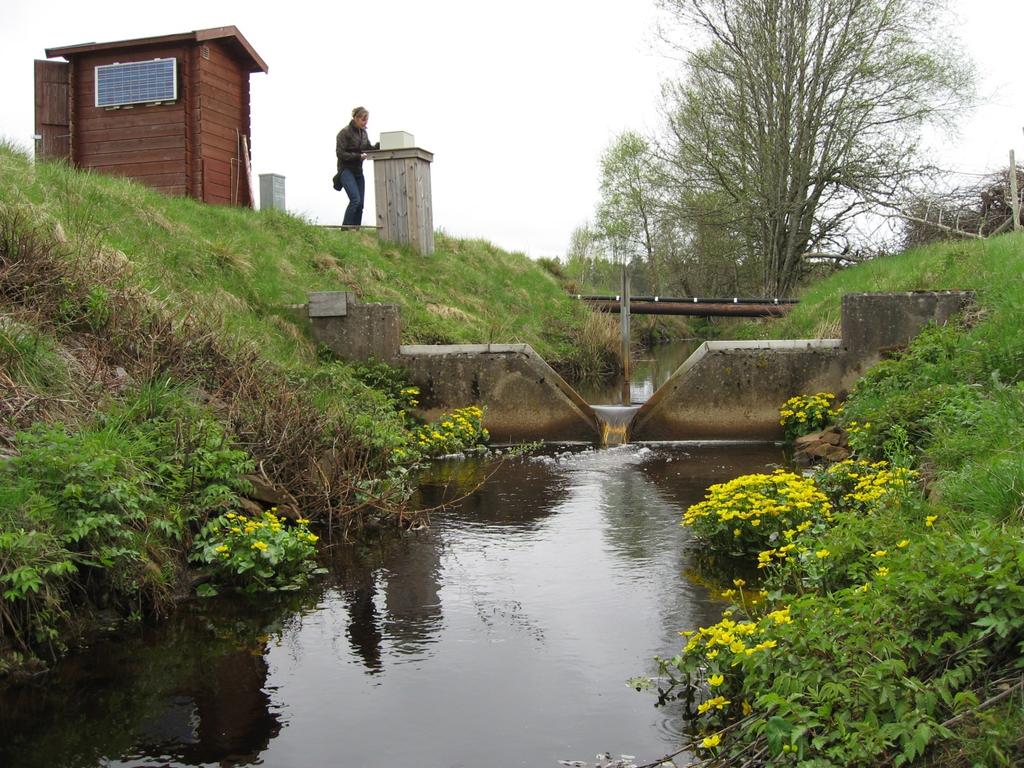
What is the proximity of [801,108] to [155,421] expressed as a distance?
2005cm

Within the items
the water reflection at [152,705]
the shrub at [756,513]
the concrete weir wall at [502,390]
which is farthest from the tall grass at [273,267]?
the shrub at [756,513]

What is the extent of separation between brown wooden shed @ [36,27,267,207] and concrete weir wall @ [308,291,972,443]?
716 centimetres

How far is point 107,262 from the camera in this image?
920 cm

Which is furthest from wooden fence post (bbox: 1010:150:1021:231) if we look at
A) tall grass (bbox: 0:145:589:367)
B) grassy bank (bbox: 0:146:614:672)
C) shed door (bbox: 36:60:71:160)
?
shed door (bbox: 36:60:71:160)

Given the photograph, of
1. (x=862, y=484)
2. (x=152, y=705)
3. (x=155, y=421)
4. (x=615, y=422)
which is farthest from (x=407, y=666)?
(x=615, y=422)

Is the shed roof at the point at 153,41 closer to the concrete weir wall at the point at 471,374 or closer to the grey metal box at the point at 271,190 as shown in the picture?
the grey metal box at the point at 271,190

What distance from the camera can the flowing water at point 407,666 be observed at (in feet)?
13.8

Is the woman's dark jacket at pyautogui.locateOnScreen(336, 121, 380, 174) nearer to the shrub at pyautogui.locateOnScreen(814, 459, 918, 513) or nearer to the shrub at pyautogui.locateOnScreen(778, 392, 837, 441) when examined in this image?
the shrub at pyautogui.locateOnScreen(778, 392, 837, 441)

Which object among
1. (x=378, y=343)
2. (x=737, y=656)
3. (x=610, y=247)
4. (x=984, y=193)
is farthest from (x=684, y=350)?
(x=737, y=656)

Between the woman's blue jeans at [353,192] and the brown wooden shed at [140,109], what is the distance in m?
2.44

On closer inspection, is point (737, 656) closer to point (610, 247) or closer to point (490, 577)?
point (490, 577)

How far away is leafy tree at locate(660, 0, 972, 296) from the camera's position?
22.9 m

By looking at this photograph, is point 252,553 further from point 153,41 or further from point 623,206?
point 623,206

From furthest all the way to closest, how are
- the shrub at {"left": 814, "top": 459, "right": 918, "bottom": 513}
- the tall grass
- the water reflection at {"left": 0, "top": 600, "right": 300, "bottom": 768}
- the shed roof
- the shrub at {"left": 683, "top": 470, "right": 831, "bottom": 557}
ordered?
1. the shed roof
2. the tall grass
3. the shrub at {"left": 683, "top": 470, "right": 831, "bottom": 557}
4. the shrub at {"left": 814, "top": 459, "right": 918, "bottom": 513}
5. the water reflection at {"left": 0, "top": 600, "right": 300, "bottom": 768}
